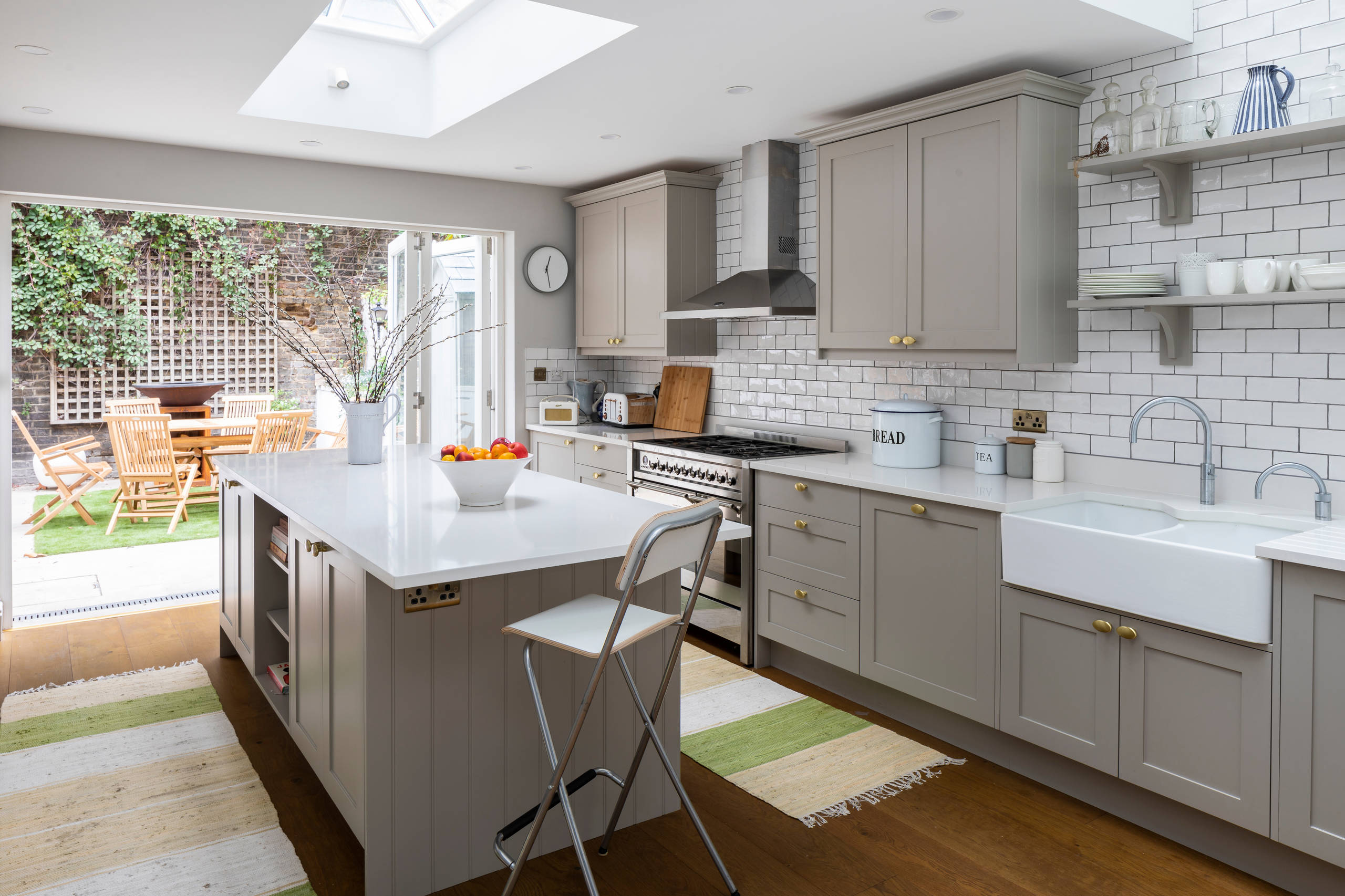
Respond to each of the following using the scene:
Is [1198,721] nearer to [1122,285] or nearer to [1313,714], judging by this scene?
[1313,714]

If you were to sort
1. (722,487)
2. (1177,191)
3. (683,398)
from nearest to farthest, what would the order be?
1. (1177,191)
2. (722,487)
3. (683,398)

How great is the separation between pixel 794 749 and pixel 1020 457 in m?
1.40

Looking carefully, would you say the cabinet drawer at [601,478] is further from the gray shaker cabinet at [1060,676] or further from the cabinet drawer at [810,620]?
the gray shaker cabinet at [1060,676]

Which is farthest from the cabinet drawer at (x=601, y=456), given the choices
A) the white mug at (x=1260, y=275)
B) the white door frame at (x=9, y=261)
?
the white mug at (x=1260, y=275)

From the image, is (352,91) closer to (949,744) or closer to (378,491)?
(378,491)

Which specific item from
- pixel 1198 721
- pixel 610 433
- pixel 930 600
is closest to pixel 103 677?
pixel 610 433

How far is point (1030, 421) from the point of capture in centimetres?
360

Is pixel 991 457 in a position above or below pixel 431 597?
above

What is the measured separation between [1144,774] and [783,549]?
1.61 m

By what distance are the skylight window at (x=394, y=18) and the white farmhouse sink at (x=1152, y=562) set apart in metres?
3.20

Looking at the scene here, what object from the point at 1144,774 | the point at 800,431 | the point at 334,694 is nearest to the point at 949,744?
the point at 1144,774

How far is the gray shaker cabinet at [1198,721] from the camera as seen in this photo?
7.70ft

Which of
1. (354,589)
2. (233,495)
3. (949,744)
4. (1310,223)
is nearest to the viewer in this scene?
(354,589)

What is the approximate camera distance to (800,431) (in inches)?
185
